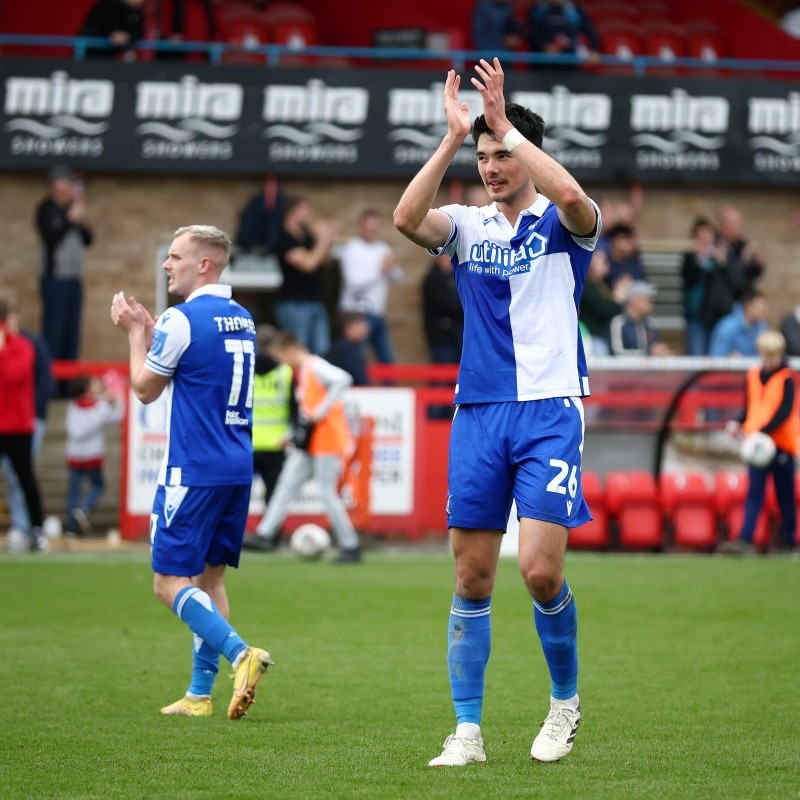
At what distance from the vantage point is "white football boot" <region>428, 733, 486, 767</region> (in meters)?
5.85

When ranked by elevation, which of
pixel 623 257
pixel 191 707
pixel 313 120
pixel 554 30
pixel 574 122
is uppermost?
pixel 554 30

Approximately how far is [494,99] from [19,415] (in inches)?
429

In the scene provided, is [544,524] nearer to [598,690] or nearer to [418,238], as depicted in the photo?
[418,238]

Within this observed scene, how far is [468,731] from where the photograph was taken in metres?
5.93

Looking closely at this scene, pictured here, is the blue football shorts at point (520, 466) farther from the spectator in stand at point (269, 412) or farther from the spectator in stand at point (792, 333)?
the spectator in stand at point (792, 333)

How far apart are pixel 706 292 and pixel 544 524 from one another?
15021 mm

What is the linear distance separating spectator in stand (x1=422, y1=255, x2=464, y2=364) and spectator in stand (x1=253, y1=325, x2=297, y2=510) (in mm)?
3946

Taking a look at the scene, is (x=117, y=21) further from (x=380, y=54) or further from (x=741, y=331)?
(x=741, y=331)

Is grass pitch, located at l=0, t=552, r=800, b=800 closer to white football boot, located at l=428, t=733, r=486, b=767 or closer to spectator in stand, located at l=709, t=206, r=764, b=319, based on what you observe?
white football boot, located at l=428, t=733, r=486, b=767

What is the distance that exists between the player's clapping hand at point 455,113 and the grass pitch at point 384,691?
92.4 inches

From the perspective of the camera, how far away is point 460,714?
596 centimetres

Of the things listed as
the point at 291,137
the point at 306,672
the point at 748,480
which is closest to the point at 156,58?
the point at 291,137

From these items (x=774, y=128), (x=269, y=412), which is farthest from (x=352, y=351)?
(x=774, y=128)

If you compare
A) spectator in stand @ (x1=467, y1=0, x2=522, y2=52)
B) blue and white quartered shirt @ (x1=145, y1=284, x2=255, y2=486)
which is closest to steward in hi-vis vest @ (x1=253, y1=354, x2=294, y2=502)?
spectator in stand @ (x1=467, y1=0, x2=522, y2=52)
